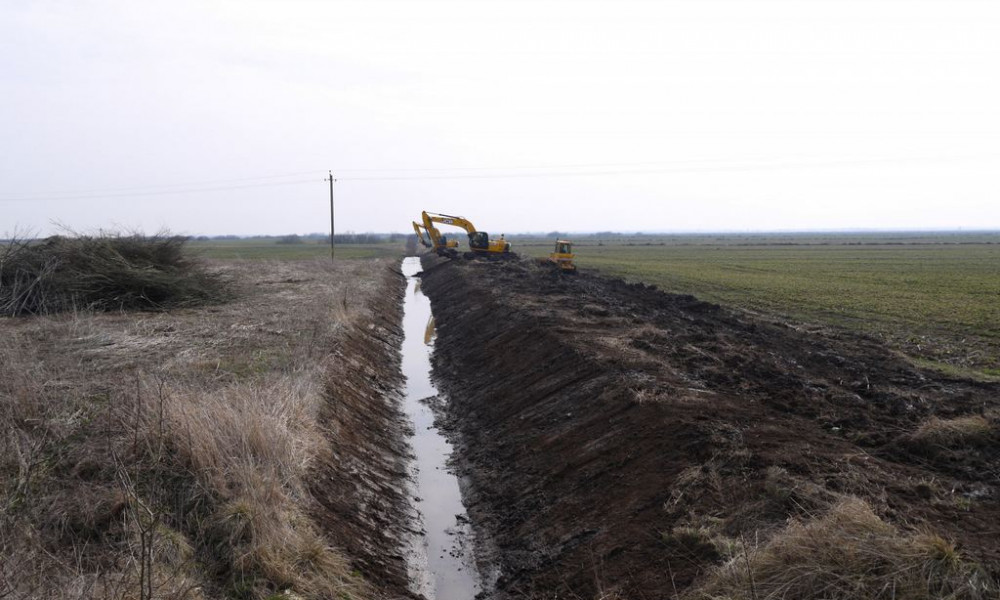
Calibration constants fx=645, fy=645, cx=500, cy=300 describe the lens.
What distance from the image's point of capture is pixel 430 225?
157 ft

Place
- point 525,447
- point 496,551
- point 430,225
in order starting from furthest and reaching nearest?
point 430,225
point 525,447
point 496,551

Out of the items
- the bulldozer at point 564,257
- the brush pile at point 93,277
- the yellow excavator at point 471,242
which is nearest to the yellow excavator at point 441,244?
the yellow excavator at point 471,242

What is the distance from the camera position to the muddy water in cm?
810

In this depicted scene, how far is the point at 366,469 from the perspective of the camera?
1028 centimetres

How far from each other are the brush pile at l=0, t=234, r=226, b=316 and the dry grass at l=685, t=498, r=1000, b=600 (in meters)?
19.2

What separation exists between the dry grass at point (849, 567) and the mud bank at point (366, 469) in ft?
12.3

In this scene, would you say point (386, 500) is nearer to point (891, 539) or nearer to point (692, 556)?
point (692, 556)

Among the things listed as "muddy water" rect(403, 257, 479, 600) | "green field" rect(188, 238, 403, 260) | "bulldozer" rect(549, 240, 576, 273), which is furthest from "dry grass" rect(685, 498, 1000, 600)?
"green field" rect(188, 238, 403, 260)

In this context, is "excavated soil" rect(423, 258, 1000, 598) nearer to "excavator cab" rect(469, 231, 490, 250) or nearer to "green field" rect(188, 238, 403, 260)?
"excavator cab" rect(469, 231, 490, 250)

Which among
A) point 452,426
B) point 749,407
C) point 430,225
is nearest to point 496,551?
point 749,407

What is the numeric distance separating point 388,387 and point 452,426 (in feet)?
9.78

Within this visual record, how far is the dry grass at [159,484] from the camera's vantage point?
5328mm

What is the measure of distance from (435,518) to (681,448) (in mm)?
3937

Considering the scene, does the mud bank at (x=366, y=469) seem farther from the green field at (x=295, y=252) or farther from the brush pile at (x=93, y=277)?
the green field at (x=295, y=252)
